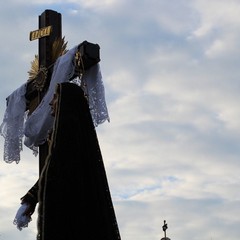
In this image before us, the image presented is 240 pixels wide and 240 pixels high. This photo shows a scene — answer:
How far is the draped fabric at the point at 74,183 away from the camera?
400 cm

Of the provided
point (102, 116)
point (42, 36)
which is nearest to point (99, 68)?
point (102, 116)

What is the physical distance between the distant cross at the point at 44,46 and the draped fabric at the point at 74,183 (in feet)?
3.51

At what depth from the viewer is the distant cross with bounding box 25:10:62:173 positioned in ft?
18.0

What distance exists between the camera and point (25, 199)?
14.8 ft

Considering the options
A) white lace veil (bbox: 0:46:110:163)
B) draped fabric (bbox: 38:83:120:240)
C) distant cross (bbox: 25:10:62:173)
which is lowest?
draped fabric (bbox: 38:83:120:240)

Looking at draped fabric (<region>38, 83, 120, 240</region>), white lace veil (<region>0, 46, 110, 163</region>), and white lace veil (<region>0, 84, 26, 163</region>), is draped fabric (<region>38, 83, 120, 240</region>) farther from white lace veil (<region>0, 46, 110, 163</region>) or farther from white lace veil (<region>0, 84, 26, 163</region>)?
white lace veil (<region>0, 84, 26, 163</region>)

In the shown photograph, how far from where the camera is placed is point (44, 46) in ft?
18.4

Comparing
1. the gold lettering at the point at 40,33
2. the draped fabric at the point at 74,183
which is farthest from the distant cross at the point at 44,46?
the draped fabric at the point at 74,183

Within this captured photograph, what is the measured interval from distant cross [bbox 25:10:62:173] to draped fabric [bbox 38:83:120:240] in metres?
1.07

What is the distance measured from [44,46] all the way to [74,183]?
1.89 metres

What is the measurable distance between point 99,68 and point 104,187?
49.1 inches

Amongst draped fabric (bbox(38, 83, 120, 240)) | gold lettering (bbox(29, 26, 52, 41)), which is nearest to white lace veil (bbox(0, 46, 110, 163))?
gold lettering (bbox(29, 26, 52, 41))

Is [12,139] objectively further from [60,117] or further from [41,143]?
[60,117]

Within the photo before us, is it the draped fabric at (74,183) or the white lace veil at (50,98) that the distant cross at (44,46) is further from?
the draped fabric at (74,183)
